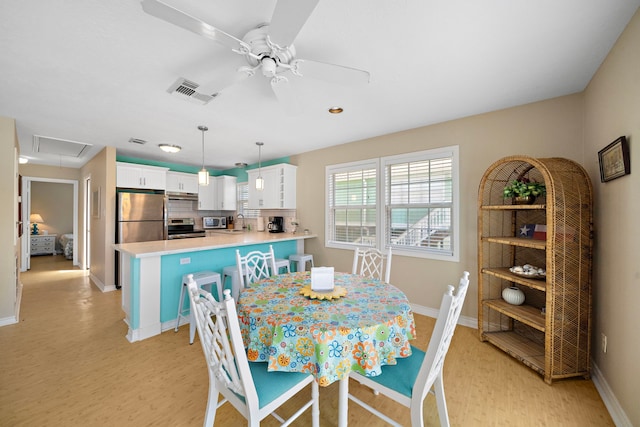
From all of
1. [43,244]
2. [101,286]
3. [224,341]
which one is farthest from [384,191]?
[43,244]

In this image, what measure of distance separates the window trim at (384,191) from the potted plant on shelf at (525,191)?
23.8 inches

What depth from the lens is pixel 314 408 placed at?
4.77ft

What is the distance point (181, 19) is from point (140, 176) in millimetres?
4630

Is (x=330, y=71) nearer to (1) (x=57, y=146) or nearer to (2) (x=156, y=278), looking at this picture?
(2) (x=156, y=278)

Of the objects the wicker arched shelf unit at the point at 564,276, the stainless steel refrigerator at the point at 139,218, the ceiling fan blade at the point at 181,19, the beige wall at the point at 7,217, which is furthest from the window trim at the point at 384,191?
the beige wall at the point at 7,217

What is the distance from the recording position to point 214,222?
20.9 feet

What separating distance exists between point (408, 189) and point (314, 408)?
9.07ft

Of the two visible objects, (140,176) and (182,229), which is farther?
(182,229)

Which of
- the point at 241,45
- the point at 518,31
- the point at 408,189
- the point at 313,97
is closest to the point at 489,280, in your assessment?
the point at 408,189

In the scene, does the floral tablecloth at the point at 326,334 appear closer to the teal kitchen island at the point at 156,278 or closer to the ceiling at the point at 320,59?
the ceiling at the point at 320,59

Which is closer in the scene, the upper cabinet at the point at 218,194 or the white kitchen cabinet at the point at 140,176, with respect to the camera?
the white kitchen cabinet at the point at 140,176

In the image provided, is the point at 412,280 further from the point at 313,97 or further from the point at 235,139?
the point at 235,139

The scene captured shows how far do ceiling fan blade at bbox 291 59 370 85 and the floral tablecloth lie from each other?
4.62 feet

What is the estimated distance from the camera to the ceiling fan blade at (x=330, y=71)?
1.54 meters
